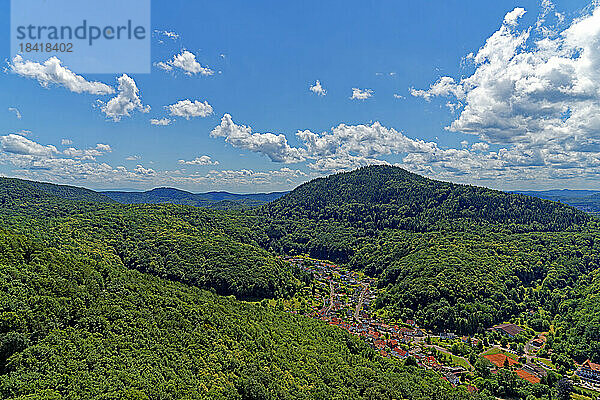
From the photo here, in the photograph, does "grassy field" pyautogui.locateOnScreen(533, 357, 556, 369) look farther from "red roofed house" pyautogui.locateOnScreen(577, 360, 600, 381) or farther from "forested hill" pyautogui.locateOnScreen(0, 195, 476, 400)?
"forested hill" pyautogui.locateOnScreen(0, 195, 476, 400)

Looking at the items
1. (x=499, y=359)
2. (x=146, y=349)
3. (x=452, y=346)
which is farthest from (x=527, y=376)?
(x=146, y=349)

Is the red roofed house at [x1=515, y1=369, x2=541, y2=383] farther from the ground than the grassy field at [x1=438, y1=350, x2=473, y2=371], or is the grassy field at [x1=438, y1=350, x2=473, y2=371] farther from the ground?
the red roofed house at [x1=515, y1=369, x2=541, y2=383]

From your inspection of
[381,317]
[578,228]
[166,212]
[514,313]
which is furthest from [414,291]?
[166,212]

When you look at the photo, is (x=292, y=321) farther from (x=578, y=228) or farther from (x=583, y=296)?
(x=578, y=228)

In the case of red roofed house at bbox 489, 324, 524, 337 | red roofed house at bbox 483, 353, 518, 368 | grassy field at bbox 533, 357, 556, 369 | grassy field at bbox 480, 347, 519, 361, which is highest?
red roofed house at bbox 489, 324, 524, 337

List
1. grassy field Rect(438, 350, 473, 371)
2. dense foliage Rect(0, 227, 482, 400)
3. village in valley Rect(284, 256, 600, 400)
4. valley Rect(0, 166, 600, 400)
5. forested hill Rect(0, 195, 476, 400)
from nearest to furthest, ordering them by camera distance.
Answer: dense foliage Rect(0, 227, 482, 400)
forested hill Rect(0, 195, 476, 400)
valley Rect(0, 166, 600, 400)
village in valley Rect(284, 256, 600, 400)
grassy field Rect(438, 350, 473, 371)

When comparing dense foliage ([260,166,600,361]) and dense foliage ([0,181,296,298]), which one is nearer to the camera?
dense foliage ([260,166,600,361])

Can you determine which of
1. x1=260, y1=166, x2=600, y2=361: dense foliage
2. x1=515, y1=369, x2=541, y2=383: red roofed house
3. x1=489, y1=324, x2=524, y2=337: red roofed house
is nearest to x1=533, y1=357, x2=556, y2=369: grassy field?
x1=260, y1=166, x2=600, y2=361: dense foliage
